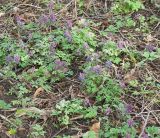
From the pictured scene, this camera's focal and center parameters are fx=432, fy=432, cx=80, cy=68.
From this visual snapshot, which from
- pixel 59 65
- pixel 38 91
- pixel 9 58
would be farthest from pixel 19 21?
pixel 38 91

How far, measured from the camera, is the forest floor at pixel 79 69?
3.88m

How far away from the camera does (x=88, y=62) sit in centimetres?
436

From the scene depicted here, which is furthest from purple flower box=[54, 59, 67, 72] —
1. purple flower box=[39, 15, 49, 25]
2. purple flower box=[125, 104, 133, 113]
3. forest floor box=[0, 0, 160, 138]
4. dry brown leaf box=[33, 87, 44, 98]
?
purple flower box=[125, 104, 133, 113]

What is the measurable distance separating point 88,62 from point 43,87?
0.54m

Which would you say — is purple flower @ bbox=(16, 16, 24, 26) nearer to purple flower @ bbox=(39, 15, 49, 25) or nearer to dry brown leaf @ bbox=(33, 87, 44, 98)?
purple flower @ bbox=(39, 15, 49, 25)

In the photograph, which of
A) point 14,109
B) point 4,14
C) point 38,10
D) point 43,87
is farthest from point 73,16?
point 14,109

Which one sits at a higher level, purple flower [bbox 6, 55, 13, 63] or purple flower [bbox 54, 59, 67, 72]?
purple flower [bbox 6, 55, 13, 63]

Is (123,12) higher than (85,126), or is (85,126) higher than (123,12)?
(123,12)

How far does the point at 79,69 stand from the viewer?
4410 millimetres

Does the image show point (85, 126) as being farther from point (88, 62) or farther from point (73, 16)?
point (73, 16)

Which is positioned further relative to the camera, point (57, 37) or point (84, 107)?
point (57, 37)

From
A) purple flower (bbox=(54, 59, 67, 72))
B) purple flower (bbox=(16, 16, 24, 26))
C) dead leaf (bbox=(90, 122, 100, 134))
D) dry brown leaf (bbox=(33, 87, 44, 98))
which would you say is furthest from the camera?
purple flower (bbox=(16, 16, 24, 26))

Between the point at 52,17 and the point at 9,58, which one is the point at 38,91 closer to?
the point at 9,58

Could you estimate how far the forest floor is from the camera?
12.7ft
